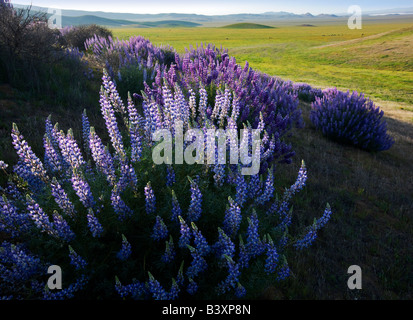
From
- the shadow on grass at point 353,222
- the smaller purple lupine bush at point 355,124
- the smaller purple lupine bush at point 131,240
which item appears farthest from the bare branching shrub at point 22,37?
the smaller purple lupine bush at point 355,124

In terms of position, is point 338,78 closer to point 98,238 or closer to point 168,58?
point 168,58

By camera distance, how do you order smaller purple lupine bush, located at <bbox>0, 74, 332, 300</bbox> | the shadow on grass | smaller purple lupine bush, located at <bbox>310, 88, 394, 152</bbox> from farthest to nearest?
smaller purple lupine bush, located at <bbox>310, 88, 394, 152</bbox> → the shadow on grass → smaller purple lupine bush, located at <bbox>0, 74, 332, 300</bbox>

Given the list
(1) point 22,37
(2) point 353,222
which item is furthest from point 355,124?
(1) point 22,37

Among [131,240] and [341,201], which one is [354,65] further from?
[131,240]

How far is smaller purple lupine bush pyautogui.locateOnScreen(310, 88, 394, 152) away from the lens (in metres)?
6.51

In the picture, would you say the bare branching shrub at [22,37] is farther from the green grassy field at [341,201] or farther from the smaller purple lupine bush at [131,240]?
the smaller purple lupine bush at [131,240]

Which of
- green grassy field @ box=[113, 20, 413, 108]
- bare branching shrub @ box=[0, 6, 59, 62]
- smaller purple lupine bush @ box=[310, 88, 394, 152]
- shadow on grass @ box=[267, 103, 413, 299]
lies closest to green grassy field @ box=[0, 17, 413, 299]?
shadow on grass @ box=[267, 103, 413, 299]

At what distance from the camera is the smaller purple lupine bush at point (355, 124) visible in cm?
651

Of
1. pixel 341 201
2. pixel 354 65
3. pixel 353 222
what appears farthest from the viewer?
pixel 354 65

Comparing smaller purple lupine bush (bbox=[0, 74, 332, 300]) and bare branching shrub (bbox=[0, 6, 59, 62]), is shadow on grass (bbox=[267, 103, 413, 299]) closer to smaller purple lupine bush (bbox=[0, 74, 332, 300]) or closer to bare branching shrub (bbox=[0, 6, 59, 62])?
smaller purple lupine bush (bbox=[0, 74, 332, 300])

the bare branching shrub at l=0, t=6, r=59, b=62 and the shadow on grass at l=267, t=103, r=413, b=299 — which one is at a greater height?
Result: the bare branching shrub at l=0, t=6, r=59, b=62

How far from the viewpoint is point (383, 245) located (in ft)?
11.5

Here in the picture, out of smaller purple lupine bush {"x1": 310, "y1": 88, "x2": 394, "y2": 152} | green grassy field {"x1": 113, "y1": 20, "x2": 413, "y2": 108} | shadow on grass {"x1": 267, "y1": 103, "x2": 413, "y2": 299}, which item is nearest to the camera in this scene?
shadow on grass {"x1": 267, "y1": 103, "x2": 413, "y2": 299}

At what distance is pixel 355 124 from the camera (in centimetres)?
678
